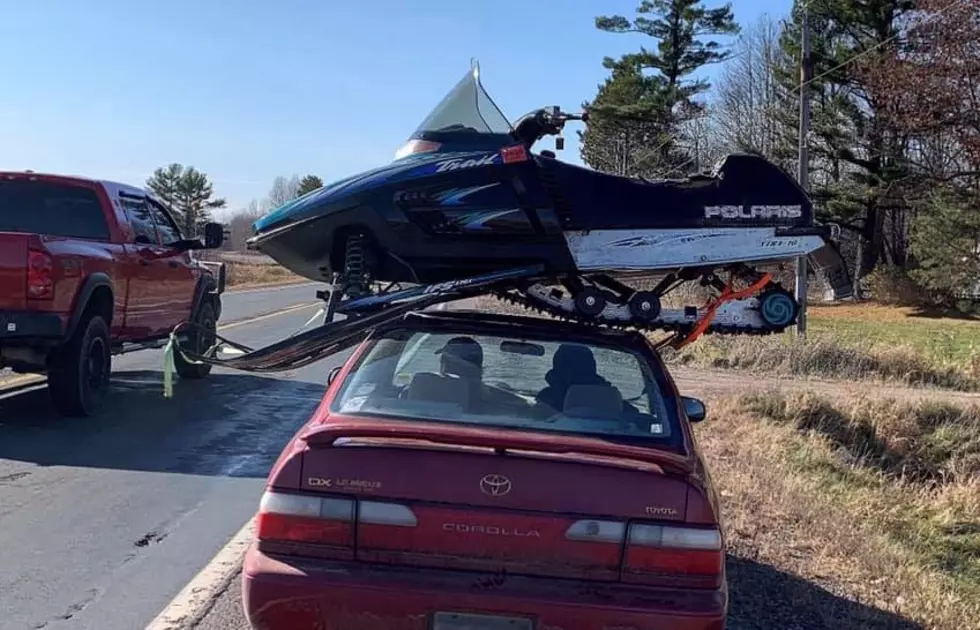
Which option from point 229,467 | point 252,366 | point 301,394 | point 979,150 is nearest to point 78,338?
point 229,467

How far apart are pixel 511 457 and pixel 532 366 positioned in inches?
48.6

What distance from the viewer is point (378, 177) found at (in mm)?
5125

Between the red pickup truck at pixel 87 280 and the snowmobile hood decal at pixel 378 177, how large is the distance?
2.44 m

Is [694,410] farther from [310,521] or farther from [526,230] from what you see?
[310,521]

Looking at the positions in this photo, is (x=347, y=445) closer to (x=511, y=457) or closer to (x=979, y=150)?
(x=511, y=457)

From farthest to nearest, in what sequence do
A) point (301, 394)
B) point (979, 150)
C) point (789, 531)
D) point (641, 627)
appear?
point (979, 150) → point (301, 394) → point (789, 531) → point (641, 627)

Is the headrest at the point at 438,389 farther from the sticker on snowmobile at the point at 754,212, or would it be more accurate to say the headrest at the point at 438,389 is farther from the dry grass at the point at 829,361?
the dry grass at the point at 829,361

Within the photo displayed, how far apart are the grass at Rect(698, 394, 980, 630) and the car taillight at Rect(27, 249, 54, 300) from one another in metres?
5.78

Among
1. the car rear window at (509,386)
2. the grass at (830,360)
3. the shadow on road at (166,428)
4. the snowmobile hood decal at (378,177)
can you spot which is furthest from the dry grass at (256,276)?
the car rear window at (509,386)

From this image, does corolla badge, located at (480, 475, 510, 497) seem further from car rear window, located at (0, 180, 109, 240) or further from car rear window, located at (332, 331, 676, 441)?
car rear window, located at (0, 180, 109, 240)

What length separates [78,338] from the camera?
30.9 feet

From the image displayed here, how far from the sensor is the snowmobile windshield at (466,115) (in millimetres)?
5449

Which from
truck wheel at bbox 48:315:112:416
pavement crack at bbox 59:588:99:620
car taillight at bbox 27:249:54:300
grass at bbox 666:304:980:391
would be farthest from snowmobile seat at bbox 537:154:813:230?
grass at bbox 666:304:980:391

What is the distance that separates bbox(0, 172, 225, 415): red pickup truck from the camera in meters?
8.95
